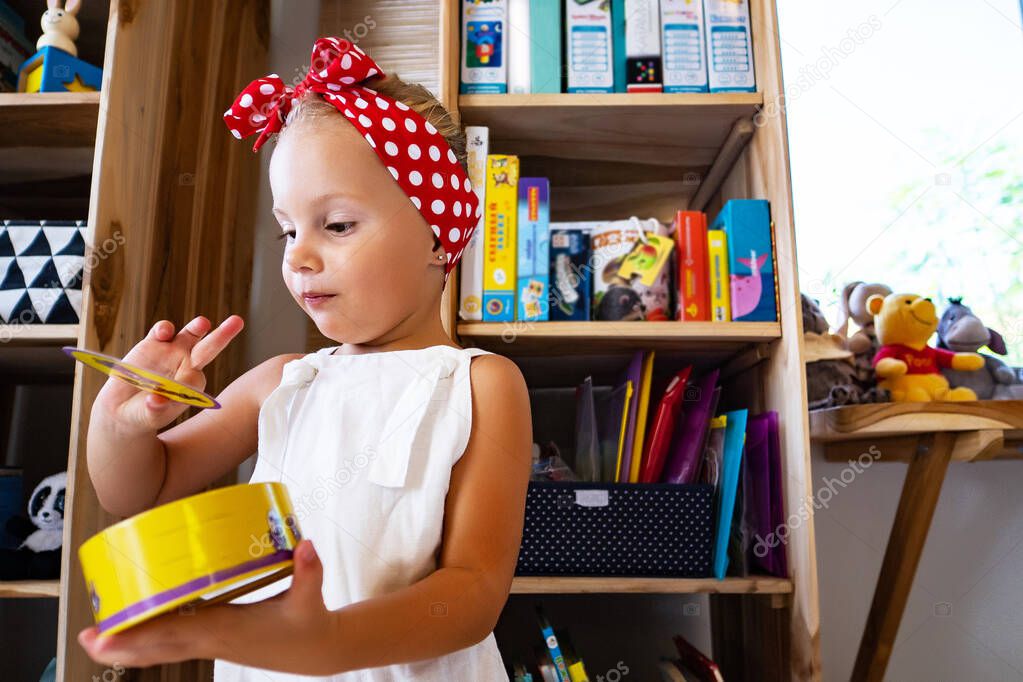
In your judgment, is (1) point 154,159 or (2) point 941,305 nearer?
(1) point 154,159

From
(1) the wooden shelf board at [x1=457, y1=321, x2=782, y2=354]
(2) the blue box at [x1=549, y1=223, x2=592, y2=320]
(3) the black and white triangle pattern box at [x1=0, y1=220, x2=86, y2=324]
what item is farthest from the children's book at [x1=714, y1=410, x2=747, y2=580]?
(3) the black and white triangle pattern box at [x1=0, y1=220, x2=86, y2=324]

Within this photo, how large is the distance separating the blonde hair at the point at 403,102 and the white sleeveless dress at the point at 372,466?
0.85 ft

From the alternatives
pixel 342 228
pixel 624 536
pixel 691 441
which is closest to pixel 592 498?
pixel 624 536

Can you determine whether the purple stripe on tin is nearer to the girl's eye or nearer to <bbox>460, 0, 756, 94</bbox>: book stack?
the girl's eye

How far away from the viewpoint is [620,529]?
3.98 feet

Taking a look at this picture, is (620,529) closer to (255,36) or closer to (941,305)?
(941,305)

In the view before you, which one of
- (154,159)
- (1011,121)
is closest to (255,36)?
(154,159)

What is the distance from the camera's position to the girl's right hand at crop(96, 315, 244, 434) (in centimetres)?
74

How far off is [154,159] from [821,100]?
144 cm

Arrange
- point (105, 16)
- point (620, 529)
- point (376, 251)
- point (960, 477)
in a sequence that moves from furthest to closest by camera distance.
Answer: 1. point (960, 477)
2. point (105, 16)
3. point (620, 529)
4. point (376, 251)

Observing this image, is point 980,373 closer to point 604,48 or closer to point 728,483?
point 728,483

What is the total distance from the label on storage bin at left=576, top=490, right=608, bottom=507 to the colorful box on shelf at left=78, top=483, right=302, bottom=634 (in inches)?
29.6

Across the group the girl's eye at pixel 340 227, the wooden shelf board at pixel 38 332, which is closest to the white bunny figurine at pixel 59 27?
the wooden shelf board at pixel 38 332

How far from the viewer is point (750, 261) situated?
1251mm
